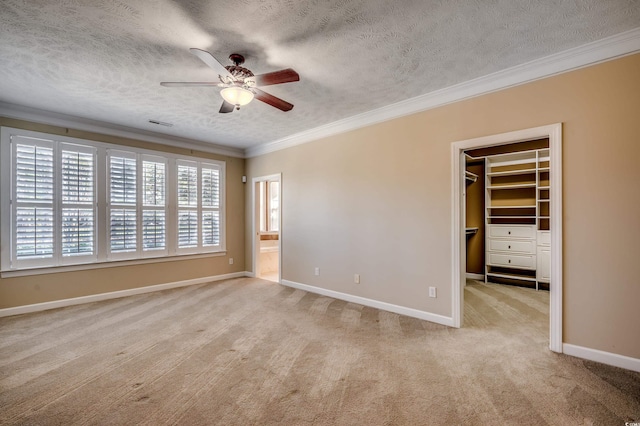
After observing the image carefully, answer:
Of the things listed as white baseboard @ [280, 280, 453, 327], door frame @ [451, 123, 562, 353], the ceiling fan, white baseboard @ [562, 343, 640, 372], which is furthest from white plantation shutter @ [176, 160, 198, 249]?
white baseboard @ [562, 343, 640, 372]

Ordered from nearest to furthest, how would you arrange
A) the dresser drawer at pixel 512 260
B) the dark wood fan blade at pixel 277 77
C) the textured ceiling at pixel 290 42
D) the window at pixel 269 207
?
1. the textured ceiling at pixel 290 42
2. the dark wood fan blade at pixel 277 77
3. the dresser drawer at pixel 512 260
4. the window at pixel 269 207

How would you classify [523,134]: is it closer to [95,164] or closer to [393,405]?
[393,405]

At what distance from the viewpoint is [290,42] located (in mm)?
2469

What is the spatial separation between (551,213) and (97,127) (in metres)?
5.97

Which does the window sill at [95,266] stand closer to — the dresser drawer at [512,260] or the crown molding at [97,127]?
the crown molding at [97,127]

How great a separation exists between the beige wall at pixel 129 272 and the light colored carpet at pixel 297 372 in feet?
1.29

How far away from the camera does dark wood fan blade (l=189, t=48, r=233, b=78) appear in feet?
6.97

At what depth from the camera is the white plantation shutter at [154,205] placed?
16.4ft

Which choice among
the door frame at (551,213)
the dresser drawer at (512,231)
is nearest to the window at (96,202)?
the door frame at (551,213)

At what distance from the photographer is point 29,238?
398 centimetres

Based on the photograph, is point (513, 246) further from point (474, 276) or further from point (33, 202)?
point (33, 202)

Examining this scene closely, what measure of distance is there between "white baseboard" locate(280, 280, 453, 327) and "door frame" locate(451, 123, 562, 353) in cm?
18

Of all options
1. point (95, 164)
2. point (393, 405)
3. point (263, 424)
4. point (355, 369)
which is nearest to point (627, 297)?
point (393, 405)

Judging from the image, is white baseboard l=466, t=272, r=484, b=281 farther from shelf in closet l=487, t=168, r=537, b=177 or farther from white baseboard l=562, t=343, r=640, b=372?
white baseboard l=562, t=343, r=640, b=372
